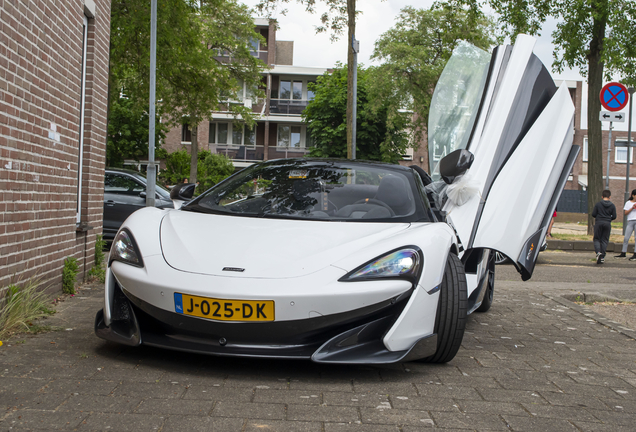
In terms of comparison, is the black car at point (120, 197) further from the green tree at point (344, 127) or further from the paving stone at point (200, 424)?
the green tree at point (344, 127)

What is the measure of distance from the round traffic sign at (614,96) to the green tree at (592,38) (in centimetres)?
262

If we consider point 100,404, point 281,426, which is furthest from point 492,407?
point 100,404

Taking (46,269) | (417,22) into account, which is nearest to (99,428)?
(46,269)

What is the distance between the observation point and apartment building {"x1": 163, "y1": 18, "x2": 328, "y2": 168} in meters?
45.0

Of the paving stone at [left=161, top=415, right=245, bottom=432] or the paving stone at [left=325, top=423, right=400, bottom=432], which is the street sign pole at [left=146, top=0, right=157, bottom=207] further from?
the paving stone at [left=325, top=423, right=400, bottom=432]

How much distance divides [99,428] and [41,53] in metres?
3.36

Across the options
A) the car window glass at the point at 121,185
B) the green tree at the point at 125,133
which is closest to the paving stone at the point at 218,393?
the car window glass at the point at 121,185

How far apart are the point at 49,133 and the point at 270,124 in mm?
42922

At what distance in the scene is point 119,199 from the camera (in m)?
11.4

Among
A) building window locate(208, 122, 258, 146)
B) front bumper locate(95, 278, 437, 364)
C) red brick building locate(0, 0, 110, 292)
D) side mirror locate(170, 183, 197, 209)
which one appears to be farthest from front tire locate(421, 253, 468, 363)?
building window locate(208, 122, 258, 146)

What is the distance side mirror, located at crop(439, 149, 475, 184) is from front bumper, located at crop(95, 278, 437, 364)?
146cm

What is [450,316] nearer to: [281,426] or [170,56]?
[281,426]

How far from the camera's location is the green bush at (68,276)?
17.8ft

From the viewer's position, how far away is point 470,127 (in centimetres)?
529
